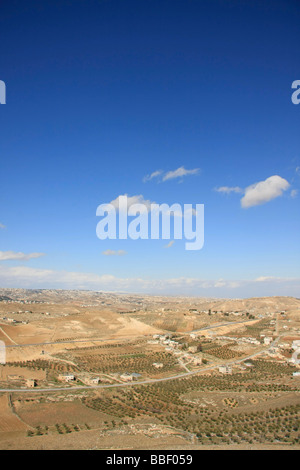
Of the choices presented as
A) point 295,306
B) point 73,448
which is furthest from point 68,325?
point 295,306

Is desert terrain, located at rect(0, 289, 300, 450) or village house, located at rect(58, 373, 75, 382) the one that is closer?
desert terrain, located at rect(0, 289, 300, 450)

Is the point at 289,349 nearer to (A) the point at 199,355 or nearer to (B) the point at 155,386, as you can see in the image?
(A) the point at 199,355

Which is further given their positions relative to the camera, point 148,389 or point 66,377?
point 66,377

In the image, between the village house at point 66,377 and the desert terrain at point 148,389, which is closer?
the desert terrain at point 148,389
